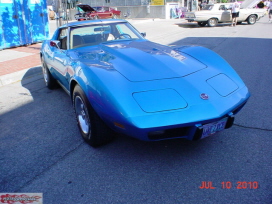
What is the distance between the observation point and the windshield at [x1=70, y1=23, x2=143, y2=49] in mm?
3850

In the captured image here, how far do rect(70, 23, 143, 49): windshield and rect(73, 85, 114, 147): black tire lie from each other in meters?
1.19

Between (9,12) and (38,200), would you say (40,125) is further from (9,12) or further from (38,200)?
(9,12)

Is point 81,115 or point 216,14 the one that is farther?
point 216,14

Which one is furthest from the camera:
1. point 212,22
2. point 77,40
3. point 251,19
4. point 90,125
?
point 251,19

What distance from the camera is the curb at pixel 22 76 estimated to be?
5.75 metres

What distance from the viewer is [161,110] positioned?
2205 mm

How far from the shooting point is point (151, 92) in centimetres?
236

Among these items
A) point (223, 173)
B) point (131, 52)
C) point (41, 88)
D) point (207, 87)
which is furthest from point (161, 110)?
point (41, 88)

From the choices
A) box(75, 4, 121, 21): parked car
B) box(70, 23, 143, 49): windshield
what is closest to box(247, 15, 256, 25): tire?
box(75, 4, 121, 21): parked car

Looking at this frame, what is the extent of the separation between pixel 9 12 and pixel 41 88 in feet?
17.8

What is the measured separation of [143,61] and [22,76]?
434 cm

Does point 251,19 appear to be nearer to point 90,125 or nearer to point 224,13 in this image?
point 224,13

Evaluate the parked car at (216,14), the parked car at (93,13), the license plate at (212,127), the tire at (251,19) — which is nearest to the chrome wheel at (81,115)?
the license plate at (212,127)
